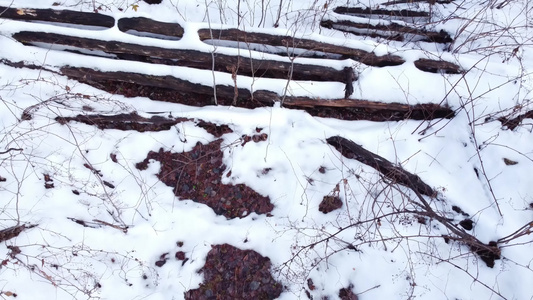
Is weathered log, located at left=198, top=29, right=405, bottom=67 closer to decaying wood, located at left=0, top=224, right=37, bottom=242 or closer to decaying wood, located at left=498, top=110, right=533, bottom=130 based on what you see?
decaying wood, located at left=498, top=110, right=533, bottom=130

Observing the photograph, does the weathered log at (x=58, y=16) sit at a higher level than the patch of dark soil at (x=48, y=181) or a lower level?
higher

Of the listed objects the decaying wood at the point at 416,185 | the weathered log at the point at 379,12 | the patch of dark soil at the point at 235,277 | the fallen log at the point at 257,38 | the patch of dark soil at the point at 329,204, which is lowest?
the patch of dark soil at the point at 235,277

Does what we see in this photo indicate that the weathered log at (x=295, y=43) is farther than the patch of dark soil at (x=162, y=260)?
Yes

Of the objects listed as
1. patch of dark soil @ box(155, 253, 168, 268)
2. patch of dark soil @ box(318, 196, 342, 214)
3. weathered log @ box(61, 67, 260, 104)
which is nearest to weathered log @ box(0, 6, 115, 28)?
weathered log @ box(61, 67, 260, 104)

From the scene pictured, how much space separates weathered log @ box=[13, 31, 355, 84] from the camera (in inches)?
122

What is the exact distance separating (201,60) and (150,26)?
0.57 meters

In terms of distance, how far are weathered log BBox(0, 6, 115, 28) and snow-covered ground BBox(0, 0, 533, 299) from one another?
11cm

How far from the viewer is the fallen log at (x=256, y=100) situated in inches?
124

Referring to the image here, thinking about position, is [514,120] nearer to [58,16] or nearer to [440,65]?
[440,65]

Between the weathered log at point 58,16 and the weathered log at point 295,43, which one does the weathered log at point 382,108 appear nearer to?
the weathered log at point 295,43

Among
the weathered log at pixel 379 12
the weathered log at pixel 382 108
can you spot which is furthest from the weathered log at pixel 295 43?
the weathered log at pixel 379 12

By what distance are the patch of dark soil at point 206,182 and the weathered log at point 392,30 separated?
6.07 feet

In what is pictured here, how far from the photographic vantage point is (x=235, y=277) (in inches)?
114

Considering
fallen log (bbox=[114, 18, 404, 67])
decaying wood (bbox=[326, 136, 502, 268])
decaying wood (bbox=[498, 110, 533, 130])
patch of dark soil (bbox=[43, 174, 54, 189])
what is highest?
fallen log (bbox=[114, 18, 404, 67])
